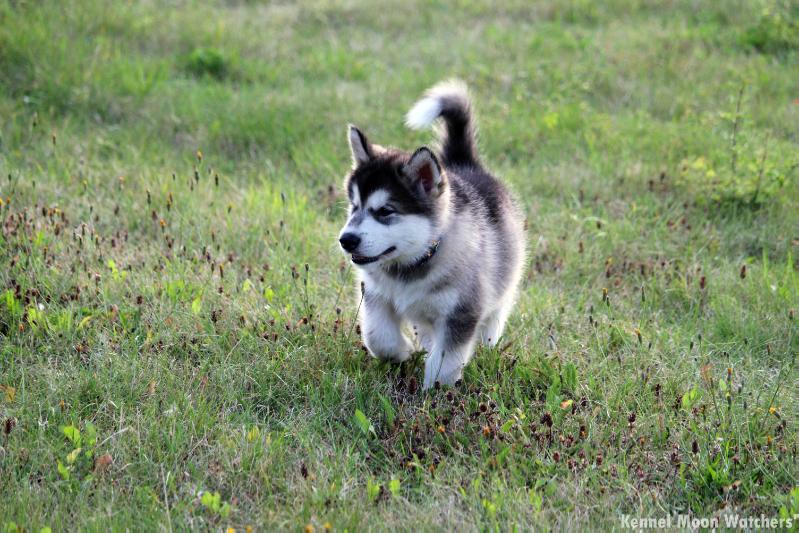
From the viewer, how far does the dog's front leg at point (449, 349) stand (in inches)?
159

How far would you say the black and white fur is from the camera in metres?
3.98

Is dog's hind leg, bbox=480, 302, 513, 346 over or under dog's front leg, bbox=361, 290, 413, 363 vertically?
under

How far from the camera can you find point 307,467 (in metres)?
3.53

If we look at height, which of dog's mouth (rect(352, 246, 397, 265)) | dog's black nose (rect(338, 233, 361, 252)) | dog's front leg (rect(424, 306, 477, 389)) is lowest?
dog's front leg (rect(424, 306, 477, 389))

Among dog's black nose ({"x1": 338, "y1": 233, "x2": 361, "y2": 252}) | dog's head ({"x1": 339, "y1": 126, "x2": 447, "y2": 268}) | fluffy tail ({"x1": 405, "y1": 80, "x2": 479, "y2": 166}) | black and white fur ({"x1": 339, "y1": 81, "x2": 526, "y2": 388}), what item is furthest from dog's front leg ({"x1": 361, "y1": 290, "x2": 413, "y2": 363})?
fluffy tail ({"x1": 405, "y1": 80, "x2": 479, "y2": 166})

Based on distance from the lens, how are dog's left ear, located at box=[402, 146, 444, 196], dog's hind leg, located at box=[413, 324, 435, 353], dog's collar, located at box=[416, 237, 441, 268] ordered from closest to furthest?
dog's left ear, located at box=[402, 146, 444, 196] < dog's collar, located at box=[416, 237, 441, 268] < dog's hind leg, located at box=[413, 324, 435, 353]

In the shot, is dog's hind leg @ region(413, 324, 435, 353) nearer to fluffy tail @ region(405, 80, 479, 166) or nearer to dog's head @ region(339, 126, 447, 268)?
dog's head @ region(339, 126, 447, 268)

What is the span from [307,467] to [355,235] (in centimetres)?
105

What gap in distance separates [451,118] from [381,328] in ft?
4.78

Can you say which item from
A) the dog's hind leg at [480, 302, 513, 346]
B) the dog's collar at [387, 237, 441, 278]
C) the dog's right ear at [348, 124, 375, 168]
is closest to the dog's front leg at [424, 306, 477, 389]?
the dog's collar at [387, 237, 441, 278]

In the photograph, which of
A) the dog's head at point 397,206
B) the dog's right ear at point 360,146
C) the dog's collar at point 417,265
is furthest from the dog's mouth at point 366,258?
the dog's right ear at point 360,146

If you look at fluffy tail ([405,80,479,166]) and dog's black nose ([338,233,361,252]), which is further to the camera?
fluffy tail ([405,80,479,166])

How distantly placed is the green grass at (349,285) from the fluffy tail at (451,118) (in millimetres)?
955

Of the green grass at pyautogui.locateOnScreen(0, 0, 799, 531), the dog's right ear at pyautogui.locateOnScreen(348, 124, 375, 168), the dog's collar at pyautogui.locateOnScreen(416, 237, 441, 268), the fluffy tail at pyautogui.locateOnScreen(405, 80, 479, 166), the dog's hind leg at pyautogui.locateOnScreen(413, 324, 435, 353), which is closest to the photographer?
the green grass at pyautogui.locateOnScreen(0, 0, 799, 531)
